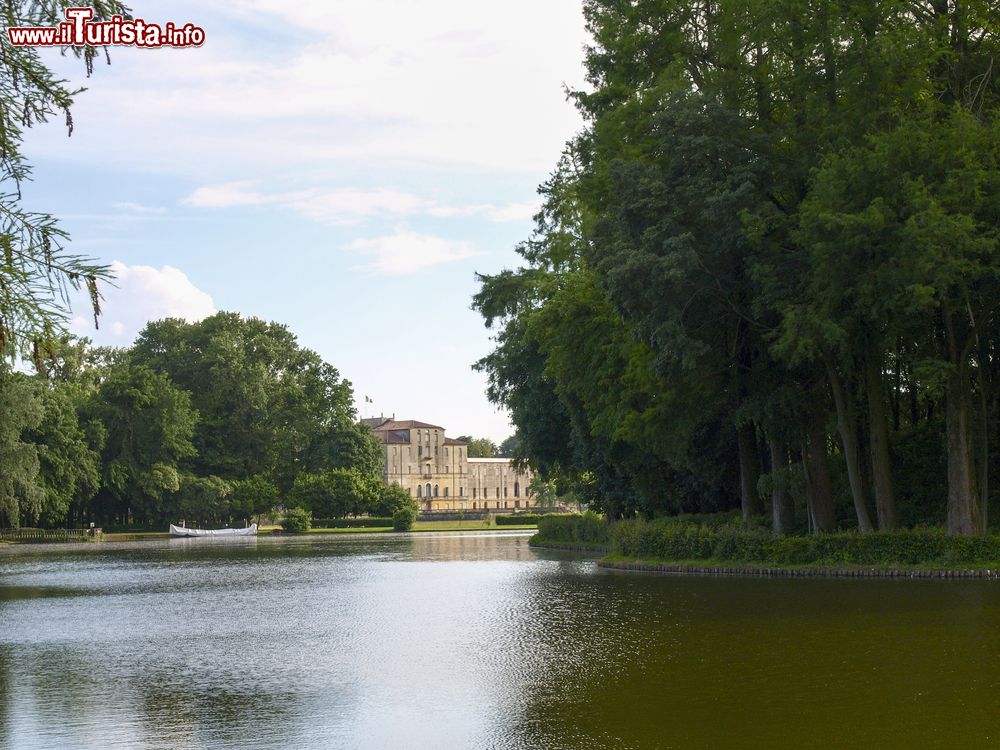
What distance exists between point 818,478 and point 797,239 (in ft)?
25.3

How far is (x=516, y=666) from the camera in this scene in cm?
1455

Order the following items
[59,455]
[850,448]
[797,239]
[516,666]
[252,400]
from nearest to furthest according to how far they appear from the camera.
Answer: [516,666] < [797,239] < [850,448] < [59,455] < [252,400]

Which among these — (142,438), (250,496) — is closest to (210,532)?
(142,438)

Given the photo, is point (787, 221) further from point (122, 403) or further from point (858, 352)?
point (122, 403)

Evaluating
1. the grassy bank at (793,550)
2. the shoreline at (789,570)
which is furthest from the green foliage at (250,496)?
the shoreline at (789,570)

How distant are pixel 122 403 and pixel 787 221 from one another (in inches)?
2573

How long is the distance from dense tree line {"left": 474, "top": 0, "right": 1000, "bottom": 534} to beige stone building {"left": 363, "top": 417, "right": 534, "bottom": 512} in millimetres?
117421

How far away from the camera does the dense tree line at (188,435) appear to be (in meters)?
70.9

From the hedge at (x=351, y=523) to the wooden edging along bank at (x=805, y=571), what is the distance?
6003 centimetres

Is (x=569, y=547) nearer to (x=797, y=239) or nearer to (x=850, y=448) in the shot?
(x=850, y=448)

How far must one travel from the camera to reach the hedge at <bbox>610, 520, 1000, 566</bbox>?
25.6m

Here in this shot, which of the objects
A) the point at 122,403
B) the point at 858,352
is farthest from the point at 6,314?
the point at 122,403

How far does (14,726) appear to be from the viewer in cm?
1128

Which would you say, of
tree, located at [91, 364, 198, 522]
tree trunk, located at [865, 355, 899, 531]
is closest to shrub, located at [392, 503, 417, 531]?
tree, located at [91, 364, 198, 522]
